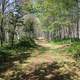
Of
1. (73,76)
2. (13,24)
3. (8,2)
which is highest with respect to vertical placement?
(8,2)

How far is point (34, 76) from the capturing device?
12383mm

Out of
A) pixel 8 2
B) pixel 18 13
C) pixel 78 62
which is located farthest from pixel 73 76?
pixel 18 13

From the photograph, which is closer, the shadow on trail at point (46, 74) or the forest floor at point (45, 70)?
the shadow on trail at point (46, 74)

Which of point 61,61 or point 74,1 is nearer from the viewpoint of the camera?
point 61,61

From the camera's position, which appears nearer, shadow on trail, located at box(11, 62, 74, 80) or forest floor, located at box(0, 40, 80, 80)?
shadow on trail, located at box(11, 62, 74, 80)

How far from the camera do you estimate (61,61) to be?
15.6 m

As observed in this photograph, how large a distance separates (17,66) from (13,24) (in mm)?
17790

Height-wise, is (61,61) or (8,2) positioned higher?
(8,2)

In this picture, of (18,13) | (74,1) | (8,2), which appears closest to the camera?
(74,1)

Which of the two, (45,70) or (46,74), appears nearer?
(46,74)

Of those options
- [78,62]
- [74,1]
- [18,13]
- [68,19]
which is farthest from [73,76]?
[68,19]

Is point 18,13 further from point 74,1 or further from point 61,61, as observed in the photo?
point 61,61

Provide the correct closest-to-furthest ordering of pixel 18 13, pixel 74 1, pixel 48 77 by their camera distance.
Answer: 1. pixel 48 77
2. pixel 74 1
3. pixel 18 13

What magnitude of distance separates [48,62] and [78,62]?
186 cm
